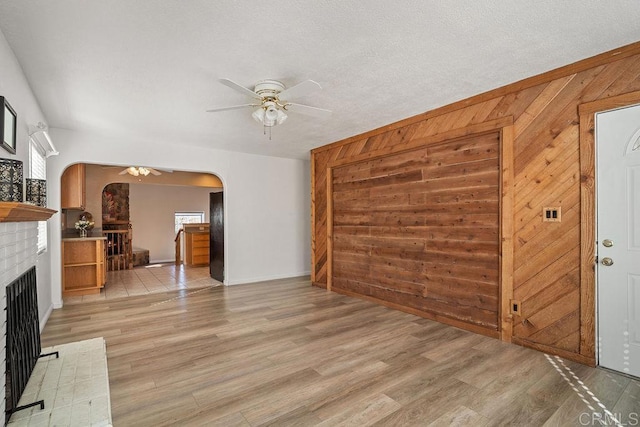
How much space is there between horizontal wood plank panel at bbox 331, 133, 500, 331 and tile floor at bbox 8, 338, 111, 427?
3.39 metres

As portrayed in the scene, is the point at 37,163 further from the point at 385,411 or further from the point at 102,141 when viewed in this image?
the point at 385,411

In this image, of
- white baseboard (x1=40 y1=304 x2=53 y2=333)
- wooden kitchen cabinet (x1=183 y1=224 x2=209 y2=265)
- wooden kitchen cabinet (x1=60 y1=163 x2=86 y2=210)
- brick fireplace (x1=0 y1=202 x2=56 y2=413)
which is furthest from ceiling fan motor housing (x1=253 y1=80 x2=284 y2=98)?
wooden kitchen cabinet (x1=183 y1=224 x2=209 y2=265)

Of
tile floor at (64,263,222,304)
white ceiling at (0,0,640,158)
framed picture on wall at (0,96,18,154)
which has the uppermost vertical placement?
white ceiling at (0,0,640,158)

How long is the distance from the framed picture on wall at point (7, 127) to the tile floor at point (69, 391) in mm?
1638

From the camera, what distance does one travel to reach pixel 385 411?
216 centimetres

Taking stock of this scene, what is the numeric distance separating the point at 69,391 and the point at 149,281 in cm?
487

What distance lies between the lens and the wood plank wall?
276 centimetres

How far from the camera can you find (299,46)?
250 cm

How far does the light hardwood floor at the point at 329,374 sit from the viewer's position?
213 cm

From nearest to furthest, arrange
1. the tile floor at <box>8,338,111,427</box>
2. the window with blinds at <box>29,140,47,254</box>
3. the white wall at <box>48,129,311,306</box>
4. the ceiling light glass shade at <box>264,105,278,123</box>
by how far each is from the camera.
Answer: the tile floor at <box>8,338,111,427</box> → the ceiling light glass shade at <box>264,105,278,123</box> → the window with blinds at <box>29,140,47,254</box> → the white wall at <box>48,129,311,306</box>

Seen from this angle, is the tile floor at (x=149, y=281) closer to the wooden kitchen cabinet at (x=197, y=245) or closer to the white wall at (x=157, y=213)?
the wooden kitchen cabinet at (x=197, y=245)
